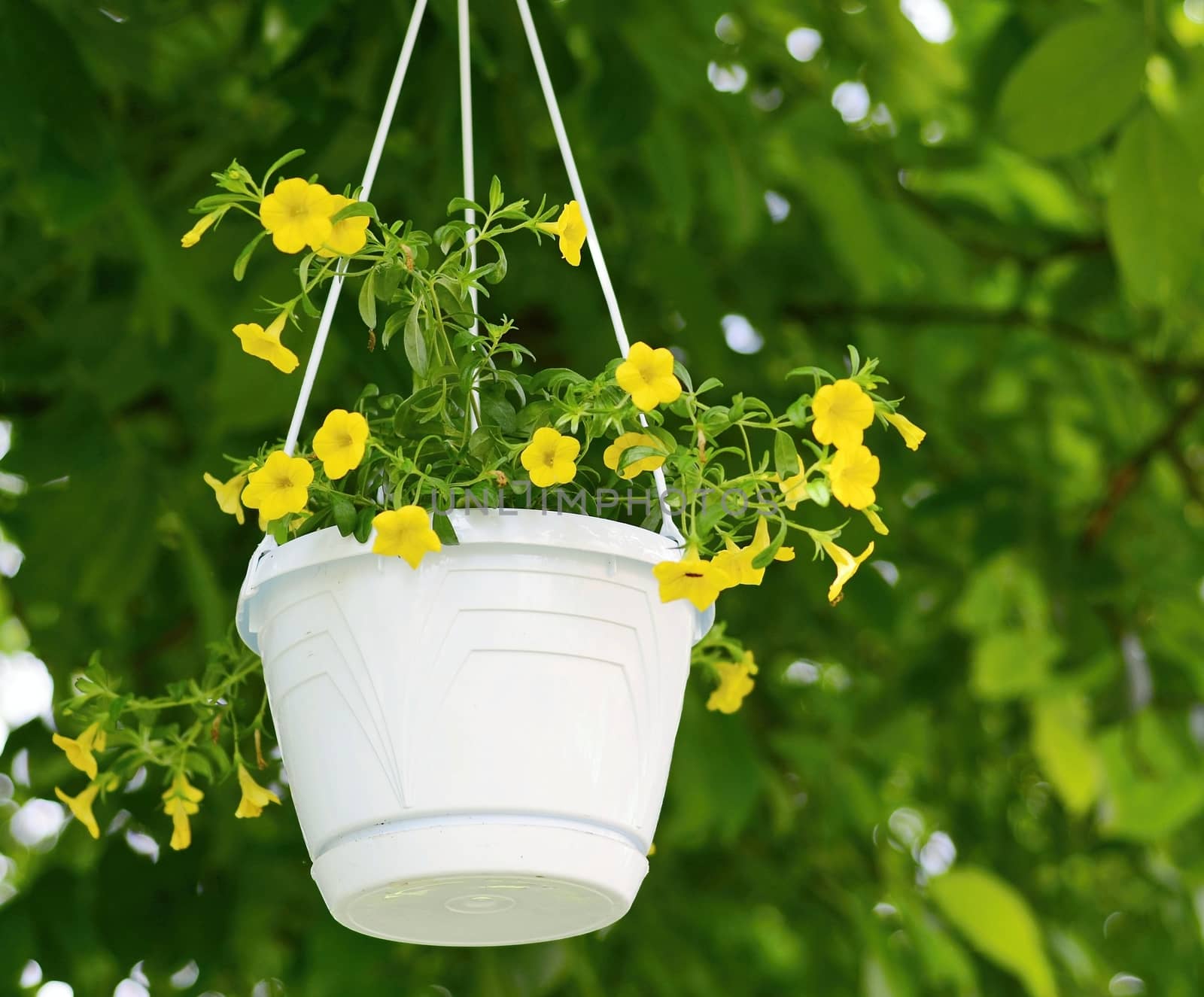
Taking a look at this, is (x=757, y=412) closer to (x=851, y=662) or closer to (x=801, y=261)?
(x=801, y=261)

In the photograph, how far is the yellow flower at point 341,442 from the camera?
1.99 feet

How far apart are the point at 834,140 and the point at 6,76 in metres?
0.91

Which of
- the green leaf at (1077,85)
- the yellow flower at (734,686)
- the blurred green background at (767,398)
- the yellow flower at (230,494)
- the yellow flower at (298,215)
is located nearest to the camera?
the yellow flower at (298,215)

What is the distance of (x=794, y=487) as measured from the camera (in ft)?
2.14

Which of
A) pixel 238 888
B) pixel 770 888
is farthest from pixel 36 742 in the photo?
pixel 770 888

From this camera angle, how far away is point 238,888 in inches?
58.1

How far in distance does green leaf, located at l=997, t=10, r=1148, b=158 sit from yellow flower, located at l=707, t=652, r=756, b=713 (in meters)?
0.40

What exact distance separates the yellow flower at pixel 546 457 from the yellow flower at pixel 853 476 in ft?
0.36

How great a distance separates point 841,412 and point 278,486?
9.5 inches

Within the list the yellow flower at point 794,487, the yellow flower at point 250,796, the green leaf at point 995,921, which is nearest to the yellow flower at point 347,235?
the yellow flower at point 794,487

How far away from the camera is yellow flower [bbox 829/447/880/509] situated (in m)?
Result: 0.63

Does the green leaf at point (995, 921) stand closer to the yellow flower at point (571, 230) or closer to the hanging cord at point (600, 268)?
the hanging cord at point (600, 268)

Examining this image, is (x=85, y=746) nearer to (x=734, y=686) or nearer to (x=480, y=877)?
(x=480, y=877)

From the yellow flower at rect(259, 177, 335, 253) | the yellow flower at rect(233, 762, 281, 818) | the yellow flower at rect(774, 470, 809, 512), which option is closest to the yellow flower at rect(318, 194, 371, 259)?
the yellow flower at rect(259, 177, 335, 253)
